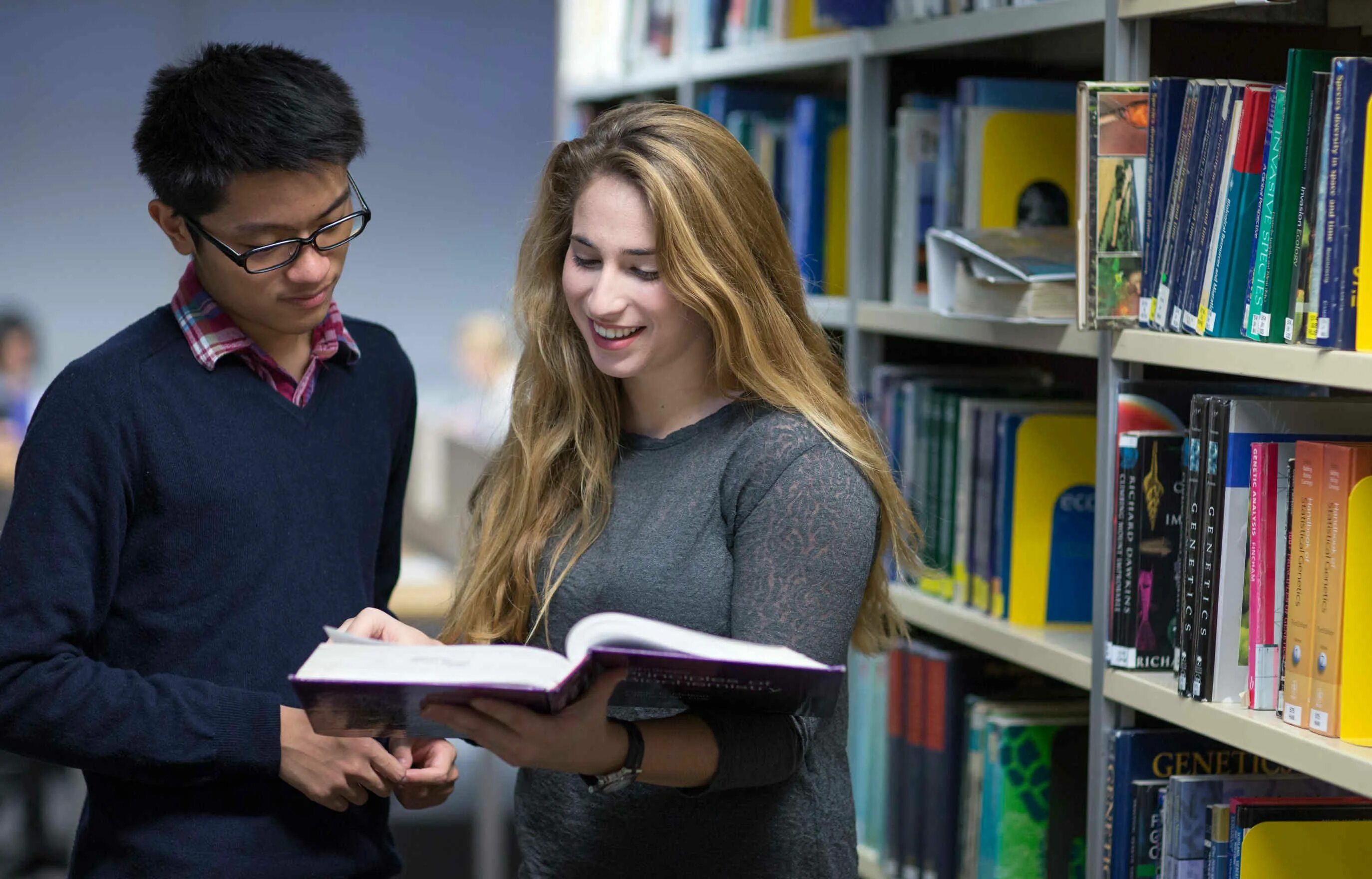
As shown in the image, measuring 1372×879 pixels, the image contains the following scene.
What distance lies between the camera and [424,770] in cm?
147

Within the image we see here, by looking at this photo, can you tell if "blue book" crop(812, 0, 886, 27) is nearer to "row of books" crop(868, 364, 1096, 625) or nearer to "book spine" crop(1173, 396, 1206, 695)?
"row of books" crop(868, 364, 1096, 625)

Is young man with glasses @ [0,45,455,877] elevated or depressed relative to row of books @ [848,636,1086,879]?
elevated

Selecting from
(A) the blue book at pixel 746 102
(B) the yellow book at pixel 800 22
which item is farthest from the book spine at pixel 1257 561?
(A) the blue book at pixel 746 102

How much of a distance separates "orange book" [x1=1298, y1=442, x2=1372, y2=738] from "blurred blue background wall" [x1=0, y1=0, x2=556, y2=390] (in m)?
4.94

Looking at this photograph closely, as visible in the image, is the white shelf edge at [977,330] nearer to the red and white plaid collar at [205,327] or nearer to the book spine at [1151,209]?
the book spine at [1151,209]

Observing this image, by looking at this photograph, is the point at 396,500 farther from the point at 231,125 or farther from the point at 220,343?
the point at 231,125

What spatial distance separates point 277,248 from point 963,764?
1.27 metres

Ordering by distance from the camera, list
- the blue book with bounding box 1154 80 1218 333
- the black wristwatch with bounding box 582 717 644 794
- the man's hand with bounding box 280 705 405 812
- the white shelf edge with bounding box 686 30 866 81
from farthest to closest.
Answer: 1. the white shelf edge with bounding box 686 30 866 81
2. the blue book with bounding box 1154 80 1218 333
3. the man's hand with bounding box 280 705 405 812
4. the black wristwatch with bounding box 582 717 644 794

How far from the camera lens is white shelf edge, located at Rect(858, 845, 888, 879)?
87.4 inches

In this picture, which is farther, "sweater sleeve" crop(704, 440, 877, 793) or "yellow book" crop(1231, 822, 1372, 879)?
"yellow book" crop(1231, 822, 1372, 879)

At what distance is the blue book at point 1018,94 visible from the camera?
79.0 inches

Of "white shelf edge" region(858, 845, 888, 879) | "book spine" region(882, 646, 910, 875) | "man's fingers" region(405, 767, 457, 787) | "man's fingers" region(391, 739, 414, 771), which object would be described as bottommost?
"white shelf edge" region(858, 845, 888, 879)

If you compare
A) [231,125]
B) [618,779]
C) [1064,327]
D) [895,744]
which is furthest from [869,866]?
[231,125]

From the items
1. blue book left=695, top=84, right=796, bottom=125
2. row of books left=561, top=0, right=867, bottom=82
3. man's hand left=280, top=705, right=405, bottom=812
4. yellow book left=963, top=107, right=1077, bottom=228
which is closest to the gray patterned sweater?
man's hand left=280, top=705, right=405, bottom=812
